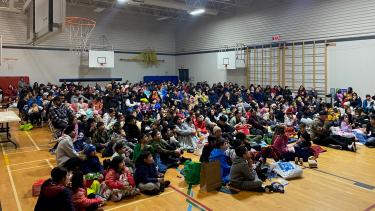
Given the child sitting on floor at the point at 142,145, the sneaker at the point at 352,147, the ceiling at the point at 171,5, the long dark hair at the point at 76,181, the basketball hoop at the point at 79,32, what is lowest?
the sneaker at the point at 352,147

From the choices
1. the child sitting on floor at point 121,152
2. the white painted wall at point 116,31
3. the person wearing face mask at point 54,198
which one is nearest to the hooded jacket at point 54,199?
the person wearing face mask at point 54,198

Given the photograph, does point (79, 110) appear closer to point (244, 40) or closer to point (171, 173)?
point (171, 173)

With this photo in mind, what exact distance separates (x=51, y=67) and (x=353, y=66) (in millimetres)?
19800

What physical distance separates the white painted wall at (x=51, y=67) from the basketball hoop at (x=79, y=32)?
0.76 meters

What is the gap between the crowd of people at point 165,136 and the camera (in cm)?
555

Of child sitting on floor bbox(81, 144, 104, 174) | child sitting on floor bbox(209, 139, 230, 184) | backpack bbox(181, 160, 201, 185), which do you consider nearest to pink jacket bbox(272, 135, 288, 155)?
child sitting on floor bbox(209, 139, 230, 184)

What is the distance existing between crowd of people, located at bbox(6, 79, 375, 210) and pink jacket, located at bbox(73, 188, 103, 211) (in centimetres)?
2

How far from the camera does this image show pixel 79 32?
2091cm

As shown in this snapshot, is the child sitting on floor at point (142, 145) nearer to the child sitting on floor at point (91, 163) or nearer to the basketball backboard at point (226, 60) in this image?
the child sitting on floor at point (91, 163)

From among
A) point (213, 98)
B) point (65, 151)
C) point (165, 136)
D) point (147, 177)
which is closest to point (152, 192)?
point (147, 177)

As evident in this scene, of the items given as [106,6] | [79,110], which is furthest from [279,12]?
[79,110]

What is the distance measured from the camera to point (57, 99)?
10000mm

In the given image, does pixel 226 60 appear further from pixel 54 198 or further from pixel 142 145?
pixel 54 198

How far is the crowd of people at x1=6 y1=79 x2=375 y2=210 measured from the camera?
218 inches
